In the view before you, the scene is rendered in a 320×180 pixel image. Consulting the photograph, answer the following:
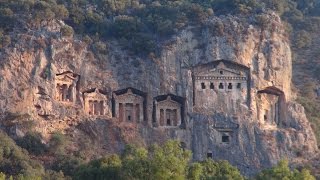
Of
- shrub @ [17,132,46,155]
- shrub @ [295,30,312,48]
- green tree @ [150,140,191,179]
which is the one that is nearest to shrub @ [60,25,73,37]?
shrub @ [17,132,46,155]

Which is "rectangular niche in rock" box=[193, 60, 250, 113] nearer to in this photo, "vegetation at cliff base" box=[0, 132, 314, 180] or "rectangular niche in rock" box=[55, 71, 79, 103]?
"vegetation at cliff base" box=[0, 132, 314, 180]

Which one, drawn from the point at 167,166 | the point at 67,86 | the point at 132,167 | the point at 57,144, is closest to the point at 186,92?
the point at 67,86

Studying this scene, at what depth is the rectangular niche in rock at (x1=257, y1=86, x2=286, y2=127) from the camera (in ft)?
184

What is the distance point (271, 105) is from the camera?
2231 inches

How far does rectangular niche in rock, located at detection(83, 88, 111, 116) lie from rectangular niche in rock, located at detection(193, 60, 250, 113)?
545cm

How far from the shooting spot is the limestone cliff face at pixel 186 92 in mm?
53375

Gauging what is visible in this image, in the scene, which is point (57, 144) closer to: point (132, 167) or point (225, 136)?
point (225, 136)

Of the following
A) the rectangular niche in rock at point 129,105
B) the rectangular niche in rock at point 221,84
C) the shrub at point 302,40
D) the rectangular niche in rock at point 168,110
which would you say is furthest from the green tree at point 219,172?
the shrub at point 302,40

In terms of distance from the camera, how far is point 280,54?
57.0 m

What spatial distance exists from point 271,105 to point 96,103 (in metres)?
11.0

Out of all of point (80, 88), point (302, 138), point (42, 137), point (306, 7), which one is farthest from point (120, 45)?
point (306, 7)

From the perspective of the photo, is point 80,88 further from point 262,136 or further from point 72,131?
point 262,136

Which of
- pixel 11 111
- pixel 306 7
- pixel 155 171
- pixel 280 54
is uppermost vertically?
pixel 306 7

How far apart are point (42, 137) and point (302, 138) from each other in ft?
51.9
